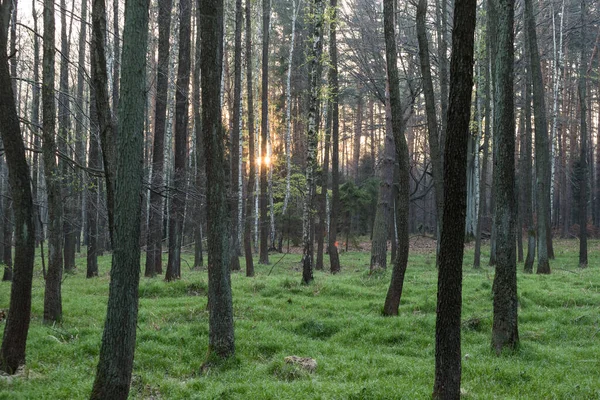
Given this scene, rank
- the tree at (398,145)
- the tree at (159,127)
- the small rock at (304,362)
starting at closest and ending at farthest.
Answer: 1. the small rock at (304,362)
2. the tree at (398,145)
3. the tree at (159,127)

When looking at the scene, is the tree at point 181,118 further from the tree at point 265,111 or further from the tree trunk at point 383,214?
the tree trunk at point 383,214

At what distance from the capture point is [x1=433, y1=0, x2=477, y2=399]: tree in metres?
4.66

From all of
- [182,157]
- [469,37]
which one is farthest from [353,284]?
[469,37]

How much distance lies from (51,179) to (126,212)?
5.03 metres

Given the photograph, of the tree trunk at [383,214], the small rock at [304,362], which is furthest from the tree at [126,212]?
the tree trunk at [383,214]

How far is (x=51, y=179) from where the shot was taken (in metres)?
9.30

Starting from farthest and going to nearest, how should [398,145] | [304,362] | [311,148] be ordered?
[311,148] < [398,145] < [304,362]

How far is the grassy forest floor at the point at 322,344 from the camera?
20.6 feet

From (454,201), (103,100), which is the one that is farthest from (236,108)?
(454,201)

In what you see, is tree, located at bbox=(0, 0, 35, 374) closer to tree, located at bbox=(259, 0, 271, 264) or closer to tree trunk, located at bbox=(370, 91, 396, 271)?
tree trunk, located at bbox=(370, 91, 396, 271)

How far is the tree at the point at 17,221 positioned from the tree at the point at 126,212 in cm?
228

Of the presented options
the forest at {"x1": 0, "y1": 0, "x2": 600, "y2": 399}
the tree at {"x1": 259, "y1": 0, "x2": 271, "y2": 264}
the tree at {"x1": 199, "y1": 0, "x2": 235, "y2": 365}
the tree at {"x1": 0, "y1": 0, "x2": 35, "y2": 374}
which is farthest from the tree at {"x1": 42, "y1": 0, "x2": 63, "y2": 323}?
the tree at {"x1": 259, "y1": 0, "x2": 271, "y2": 264}

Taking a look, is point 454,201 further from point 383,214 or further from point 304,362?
point 383,214

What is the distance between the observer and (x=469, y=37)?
15.3ft
